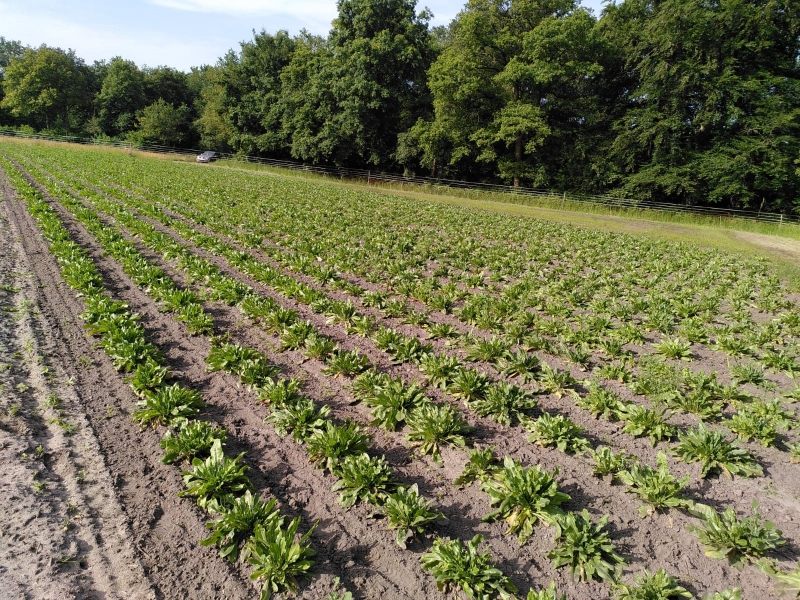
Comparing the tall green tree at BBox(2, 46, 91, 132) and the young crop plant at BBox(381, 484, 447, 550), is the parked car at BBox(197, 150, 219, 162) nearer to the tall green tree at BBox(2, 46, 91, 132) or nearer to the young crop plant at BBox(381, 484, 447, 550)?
the tall green tree at BBox(2, 46, 91, 132)

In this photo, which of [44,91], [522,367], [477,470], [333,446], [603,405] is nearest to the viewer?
[477,470]

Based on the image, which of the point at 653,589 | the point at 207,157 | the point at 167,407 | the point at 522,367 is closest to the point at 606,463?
the point at 653,589

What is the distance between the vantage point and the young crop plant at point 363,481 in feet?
13.9

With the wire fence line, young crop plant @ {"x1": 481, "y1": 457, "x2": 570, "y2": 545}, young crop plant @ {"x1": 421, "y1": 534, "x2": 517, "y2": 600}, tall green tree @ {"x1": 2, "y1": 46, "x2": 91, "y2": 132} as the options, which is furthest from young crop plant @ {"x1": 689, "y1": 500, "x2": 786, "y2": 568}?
tall green tree @ {"x1": 2, "y1": 46, "x2": 91, "y2": 132}

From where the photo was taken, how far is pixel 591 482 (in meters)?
4.63

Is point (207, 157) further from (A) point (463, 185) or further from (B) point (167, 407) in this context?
(B) point (167, 407)

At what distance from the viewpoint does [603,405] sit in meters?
5.79

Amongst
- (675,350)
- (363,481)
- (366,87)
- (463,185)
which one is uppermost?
(366,87)

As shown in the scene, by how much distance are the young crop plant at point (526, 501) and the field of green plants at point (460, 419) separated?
0.08 feet

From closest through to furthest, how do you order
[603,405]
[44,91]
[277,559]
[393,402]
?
[277,559] → [393,402] → [603,405] → [44,91]

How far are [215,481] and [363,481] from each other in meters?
1.42

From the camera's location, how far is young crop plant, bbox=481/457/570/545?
13.1 ft

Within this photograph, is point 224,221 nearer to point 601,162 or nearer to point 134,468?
point 134,468

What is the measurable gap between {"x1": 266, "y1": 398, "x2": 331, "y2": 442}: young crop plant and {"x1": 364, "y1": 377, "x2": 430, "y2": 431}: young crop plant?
628mm
